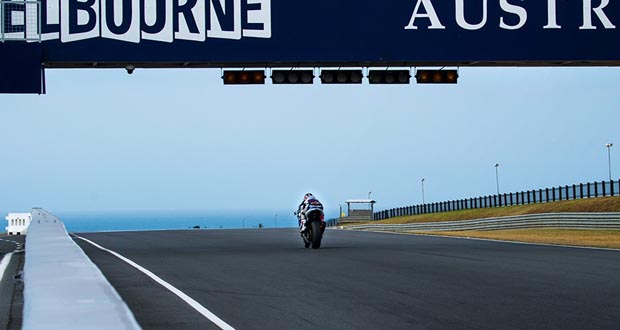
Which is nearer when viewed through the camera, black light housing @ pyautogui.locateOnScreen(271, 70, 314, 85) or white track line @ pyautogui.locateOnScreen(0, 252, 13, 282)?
white track line @ pyautogui.locateOnScreen(0, 252, 13, 282)

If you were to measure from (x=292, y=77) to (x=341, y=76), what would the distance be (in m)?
1.51

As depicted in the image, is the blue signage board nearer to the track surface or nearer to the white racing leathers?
the white racing leathers

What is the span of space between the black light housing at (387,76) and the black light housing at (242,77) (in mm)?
3405

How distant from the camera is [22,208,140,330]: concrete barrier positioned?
601 centimetres

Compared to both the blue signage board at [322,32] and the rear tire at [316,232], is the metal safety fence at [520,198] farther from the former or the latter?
the rear tire at [316,232]

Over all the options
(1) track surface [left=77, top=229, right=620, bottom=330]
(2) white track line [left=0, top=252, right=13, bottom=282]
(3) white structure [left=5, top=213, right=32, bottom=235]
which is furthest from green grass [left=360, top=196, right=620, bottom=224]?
(2) white track line [left=0, top=252, right=13, bottom=282]

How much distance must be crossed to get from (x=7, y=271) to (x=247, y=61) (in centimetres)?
1375

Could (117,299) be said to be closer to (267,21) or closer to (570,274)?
(570,274)

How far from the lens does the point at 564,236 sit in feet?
111

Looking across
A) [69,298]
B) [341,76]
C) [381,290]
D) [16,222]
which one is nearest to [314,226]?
[341,76]

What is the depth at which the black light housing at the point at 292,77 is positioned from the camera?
1166 inches

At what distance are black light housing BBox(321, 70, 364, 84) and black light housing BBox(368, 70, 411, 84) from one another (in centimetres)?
36

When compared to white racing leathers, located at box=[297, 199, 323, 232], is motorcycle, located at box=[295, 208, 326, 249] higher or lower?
lower

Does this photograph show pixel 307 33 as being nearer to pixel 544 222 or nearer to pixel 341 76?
pixel 341 76
